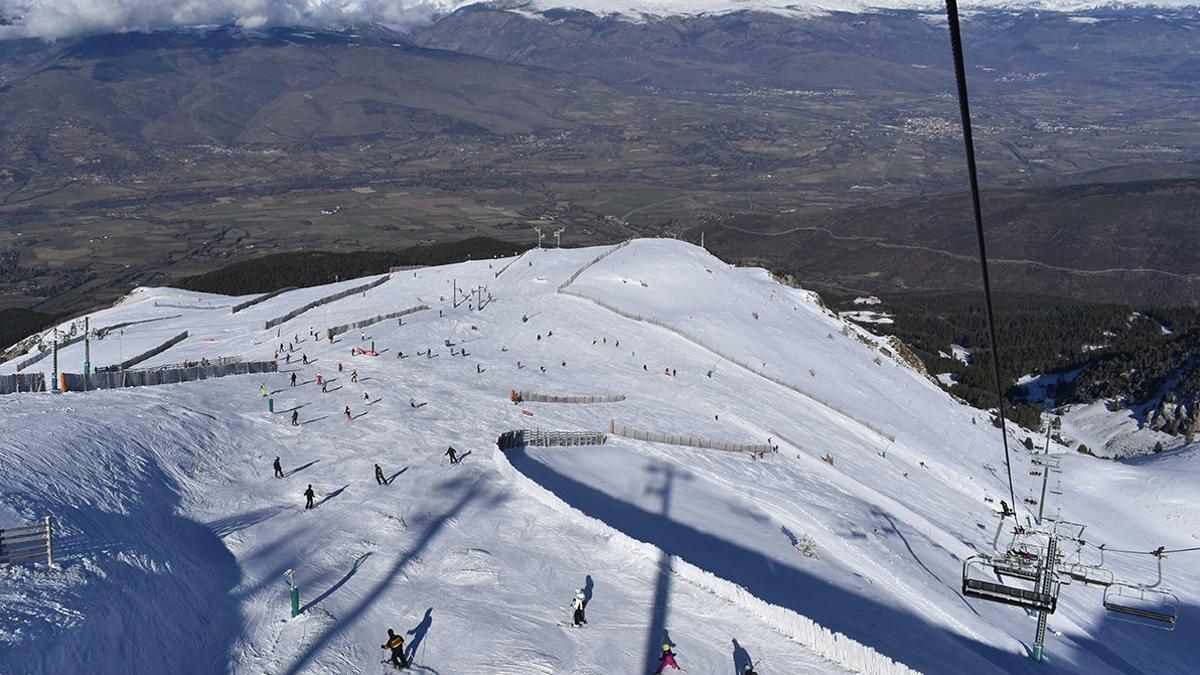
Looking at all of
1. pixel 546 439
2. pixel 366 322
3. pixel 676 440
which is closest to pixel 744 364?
pixel 676 440

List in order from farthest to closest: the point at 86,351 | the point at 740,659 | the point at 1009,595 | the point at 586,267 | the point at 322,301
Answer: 1. the point at 586,267
2. the point at 322,301
3. the point at 86,351
4. the point at 1009,595
5. the point at 740,659

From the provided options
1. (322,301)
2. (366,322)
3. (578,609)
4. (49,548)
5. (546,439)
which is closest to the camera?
(49,548)

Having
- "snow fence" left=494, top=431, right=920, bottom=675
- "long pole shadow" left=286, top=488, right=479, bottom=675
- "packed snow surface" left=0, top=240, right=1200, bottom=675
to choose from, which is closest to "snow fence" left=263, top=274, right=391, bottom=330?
"packed snow surface" left=0, top=240, right=1200, bottom=675

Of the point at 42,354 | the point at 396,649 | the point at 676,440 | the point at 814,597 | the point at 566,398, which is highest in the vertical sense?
the point at 396,649

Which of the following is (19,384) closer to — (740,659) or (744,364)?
(740,659)

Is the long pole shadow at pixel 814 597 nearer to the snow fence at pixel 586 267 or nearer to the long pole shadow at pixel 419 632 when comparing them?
the long pole shadow at pixel 419 632

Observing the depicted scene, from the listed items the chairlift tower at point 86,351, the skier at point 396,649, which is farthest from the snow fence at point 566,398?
the skier at point 396,649

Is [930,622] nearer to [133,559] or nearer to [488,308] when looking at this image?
[133,559]
